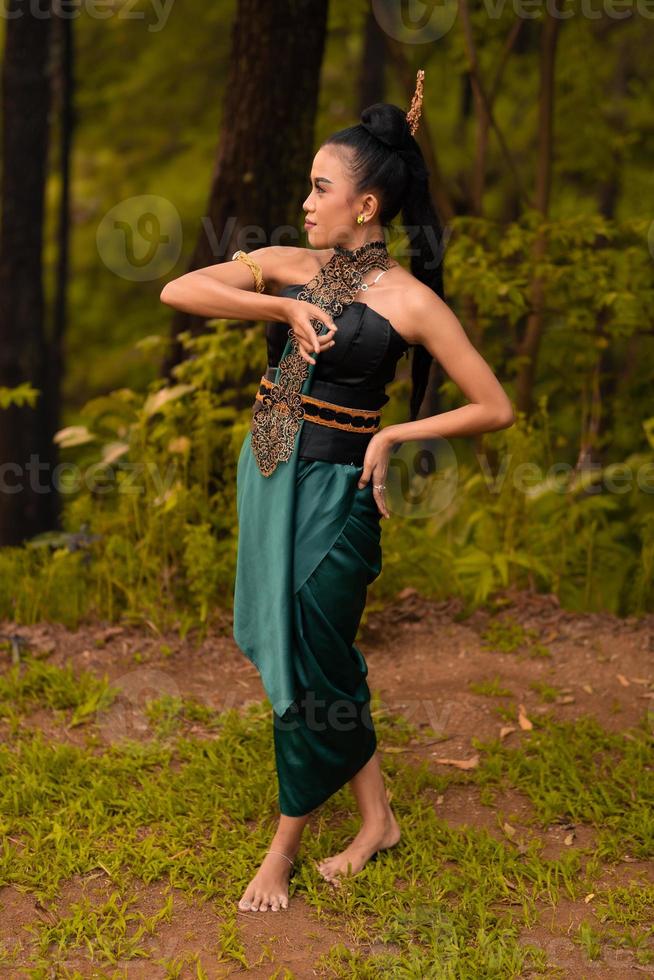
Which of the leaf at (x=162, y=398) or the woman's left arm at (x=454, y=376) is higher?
the woman's left arm at (x=454, y=376)

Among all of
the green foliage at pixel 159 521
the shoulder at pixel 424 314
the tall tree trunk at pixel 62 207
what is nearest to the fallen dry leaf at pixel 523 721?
the green foliage at pixel 159 521

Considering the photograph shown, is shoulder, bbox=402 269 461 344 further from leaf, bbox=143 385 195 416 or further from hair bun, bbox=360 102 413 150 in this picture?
leaf, bbox=143 385 195 416

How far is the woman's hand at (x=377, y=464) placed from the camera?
3.05 metres

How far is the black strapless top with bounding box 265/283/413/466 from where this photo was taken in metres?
3.03

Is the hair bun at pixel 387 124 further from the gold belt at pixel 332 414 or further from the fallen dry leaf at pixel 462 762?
the fallen dry leaf at pixel 462 762

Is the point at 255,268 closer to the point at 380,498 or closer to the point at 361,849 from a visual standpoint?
the point at 380,498

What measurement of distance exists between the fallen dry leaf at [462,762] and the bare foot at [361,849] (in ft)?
2.12

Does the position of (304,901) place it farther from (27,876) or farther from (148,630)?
(148,630)

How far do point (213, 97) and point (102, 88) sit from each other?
117 centimetres

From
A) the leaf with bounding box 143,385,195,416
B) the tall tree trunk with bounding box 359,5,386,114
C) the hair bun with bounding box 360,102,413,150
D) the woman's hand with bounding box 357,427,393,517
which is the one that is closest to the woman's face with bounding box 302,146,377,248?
the hair bun with bounding box 360,102,413,150

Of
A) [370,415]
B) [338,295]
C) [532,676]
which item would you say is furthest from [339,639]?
[532,676]

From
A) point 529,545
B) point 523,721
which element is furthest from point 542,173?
point 523,721

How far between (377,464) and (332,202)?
0.72m

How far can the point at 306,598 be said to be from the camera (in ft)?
10.3
